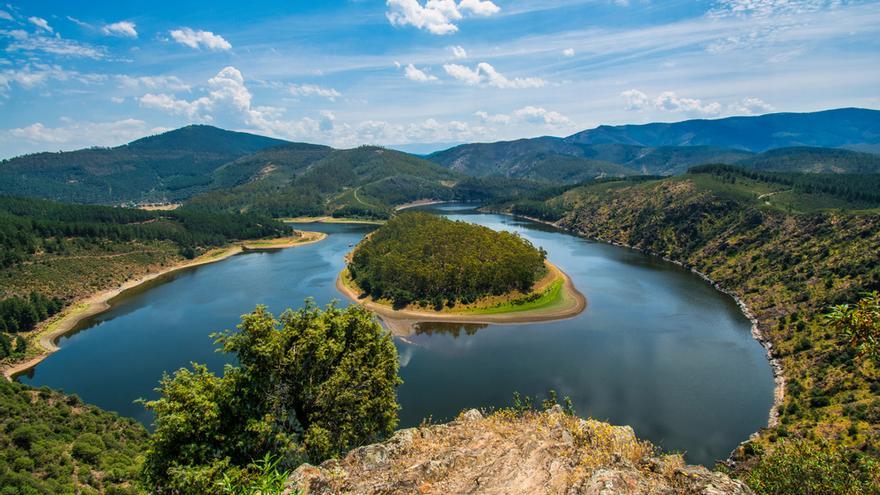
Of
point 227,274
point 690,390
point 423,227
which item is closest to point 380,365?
point 690,390

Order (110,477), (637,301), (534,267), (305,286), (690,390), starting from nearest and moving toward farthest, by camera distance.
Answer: (110,477)
(690,390)
(637,301)
(534,267)
(305,286)

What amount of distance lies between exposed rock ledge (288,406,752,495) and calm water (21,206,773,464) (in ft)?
110

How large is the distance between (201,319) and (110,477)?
6400cm

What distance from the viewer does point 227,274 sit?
458 feet

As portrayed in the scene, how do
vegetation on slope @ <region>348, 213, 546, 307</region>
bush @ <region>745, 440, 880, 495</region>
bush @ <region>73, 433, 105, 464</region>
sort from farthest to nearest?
vegetation on slope @ <region>348, 213, 546, 307</region>
bush @ <region>73, 433, 105, 464</region>
bush @ <region>745, 440, 880, 495</region>

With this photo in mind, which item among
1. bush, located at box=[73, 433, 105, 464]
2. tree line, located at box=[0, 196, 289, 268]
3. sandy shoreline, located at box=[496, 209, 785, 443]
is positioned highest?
tree line, located at box=[0, 196, 289, 268]

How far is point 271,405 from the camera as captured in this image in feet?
93.1

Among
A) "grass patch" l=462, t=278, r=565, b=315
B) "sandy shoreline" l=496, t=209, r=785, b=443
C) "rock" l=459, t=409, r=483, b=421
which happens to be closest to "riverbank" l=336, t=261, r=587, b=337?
"grass patch" l=462, t=278, r=565, b=315

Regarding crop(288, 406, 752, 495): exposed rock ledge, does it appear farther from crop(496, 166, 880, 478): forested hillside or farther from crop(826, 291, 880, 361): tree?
crop(496, 166, 880, 478): forested hillside

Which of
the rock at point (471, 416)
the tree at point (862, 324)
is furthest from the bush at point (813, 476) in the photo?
the rock at point (471, 416)

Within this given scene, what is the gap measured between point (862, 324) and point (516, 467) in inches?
527

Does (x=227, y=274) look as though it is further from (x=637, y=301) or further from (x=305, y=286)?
(x=637, y=301)

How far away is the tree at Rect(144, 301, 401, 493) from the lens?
25.9 m

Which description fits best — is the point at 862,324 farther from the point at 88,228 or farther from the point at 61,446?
the point at 88,228
